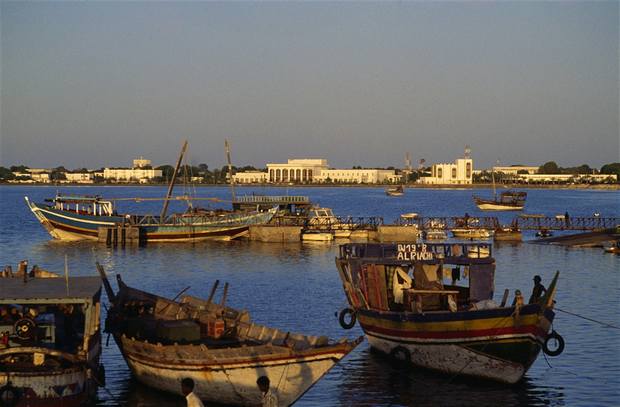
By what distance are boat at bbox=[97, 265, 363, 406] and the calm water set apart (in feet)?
5.00

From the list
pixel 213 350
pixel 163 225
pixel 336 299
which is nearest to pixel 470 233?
pixel 163 225

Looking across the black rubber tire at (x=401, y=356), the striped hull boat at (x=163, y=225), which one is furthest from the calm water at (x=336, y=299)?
the striped hull boat at (x=163, y=225)

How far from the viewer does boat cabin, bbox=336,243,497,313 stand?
96.9 feet

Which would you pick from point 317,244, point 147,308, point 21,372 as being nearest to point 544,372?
point 147,308

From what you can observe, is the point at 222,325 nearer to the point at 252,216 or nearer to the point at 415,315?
the point at 415,315

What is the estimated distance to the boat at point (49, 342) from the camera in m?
21.7

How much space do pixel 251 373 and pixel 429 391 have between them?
6.58 m

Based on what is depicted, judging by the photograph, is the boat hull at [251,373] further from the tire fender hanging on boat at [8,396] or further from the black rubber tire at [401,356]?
the black rubber tire at [401,356]

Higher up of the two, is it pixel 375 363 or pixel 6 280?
pixel 6 280

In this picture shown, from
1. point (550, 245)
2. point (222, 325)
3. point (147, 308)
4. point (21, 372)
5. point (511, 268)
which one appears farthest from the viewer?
point (550, 245)

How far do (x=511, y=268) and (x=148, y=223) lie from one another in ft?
113

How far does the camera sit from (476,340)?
26.5 metres

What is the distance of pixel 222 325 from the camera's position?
26422 mm

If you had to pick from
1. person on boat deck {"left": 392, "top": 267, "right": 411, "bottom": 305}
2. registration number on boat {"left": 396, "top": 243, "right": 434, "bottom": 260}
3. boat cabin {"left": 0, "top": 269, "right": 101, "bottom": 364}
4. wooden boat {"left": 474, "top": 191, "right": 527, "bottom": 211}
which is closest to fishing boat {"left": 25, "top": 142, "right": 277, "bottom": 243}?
person on boat deck {"left": 392, "top": 267, "right": 411, "bottom": 305}
